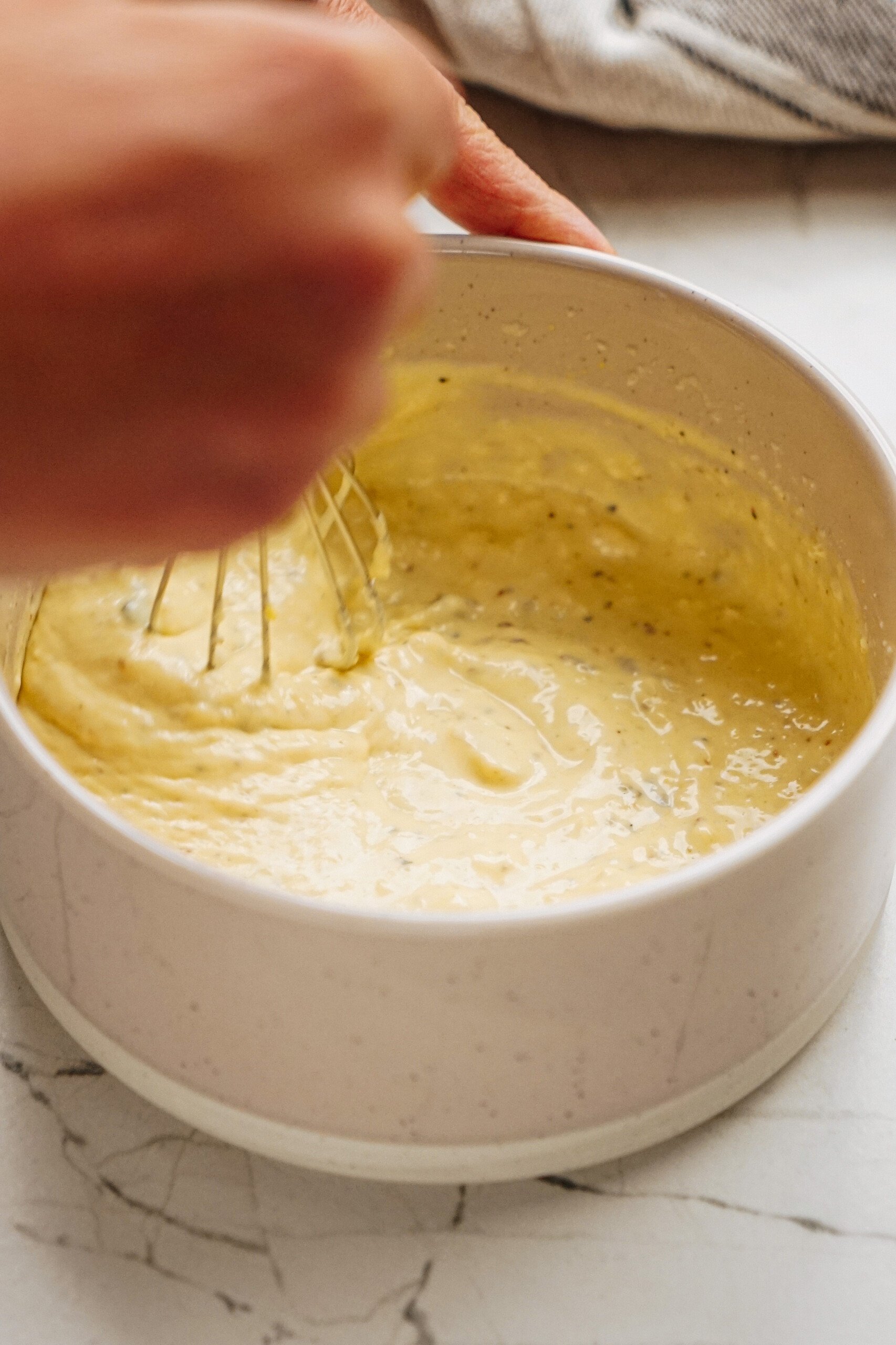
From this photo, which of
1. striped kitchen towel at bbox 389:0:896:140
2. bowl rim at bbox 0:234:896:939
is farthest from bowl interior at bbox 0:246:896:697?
striped kitchen towel at bbox 389:0:896:140

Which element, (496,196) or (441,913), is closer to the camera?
(441,913)

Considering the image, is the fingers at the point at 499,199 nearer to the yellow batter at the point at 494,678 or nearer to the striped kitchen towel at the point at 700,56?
the yellow batter at the point at 494,678

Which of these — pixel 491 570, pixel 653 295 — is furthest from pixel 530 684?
pixel 653 295

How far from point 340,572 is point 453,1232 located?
42 cm

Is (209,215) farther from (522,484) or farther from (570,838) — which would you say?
(522,484)

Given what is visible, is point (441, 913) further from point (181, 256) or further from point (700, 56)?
point (700, 56)

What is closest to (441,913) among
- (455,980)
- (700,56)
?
(455,980)

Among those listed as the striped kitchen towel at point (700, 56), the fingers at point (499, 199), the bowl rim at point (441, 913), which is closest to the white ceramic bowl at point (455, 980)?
the bowl rim at point (441, 913)

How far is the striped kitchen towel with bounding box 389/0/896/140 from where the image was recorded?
100cm

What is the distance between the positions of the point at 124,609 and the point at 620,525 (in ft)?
1.01

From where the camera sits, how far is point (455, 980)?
1.53ft

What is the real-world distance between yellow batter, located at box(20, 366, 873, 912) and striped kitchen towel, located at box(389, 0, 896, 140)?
356mm

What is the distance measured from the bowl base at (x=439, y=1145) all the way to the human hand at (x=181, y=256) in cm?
31

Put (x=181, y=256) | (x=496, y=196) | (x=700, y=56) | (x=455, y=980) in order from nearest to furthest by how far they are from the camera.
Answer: (x=181, y=256) < (x=455, y=980) < (x=496, y=196) < (x=700, y=56)
